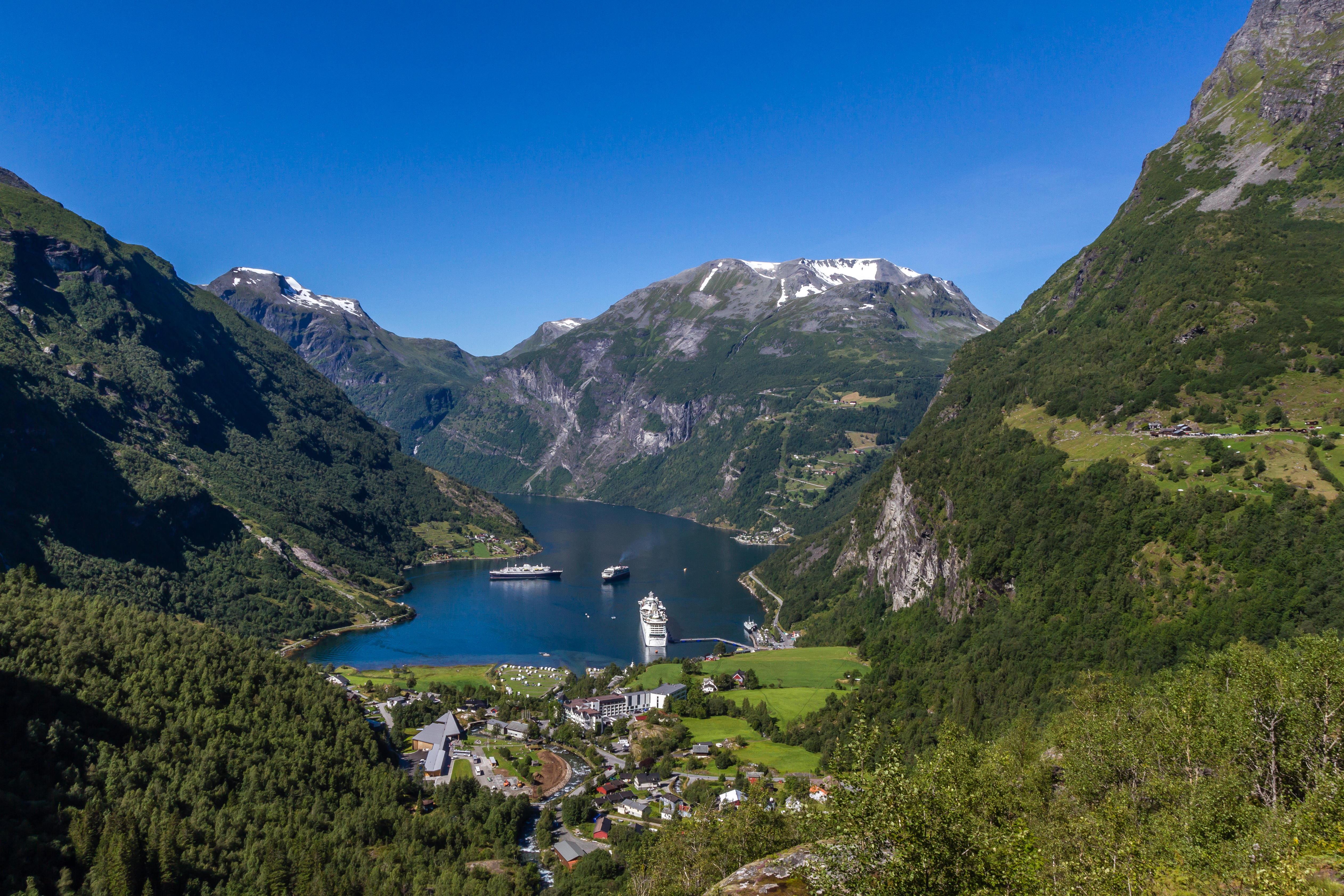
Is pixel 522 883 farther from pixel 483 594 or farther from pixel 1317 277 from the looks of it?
pixel 483 594

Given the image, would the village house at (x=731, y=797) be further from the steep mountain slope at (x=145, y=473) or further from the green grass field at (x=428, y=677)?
the steep mountain slope at (x=145, y=473)

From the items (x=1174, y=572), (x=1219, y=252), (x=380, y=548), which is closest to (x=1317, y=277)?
(x=1219, y=252)

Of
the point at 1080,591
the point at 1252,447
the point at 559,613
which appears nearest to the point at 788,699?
the point at 1080,591

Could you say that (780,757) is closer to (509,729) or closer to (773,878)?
(509,729)

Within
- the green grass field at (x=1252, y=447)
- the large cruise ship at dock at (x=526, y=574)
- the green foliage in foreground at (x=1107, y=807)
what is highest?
the green grass field at (x=1252, y=447)

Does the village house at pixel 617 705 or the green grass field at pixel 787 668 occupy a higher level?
the green grass field at pixel 787 668

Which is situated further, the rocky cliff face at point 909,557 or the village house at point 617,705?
the rocky cliff face at point 909,557

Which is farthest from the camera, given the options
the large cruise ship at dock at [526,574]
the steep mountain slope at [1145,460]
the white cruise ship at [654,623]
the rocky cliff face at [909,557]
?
the large cruise ship at dock at [526,574]

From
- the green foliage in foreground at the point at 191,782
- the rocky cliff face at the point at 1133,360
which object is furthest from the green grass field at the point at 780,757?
the green foliage in foreground at the point at 191,782
